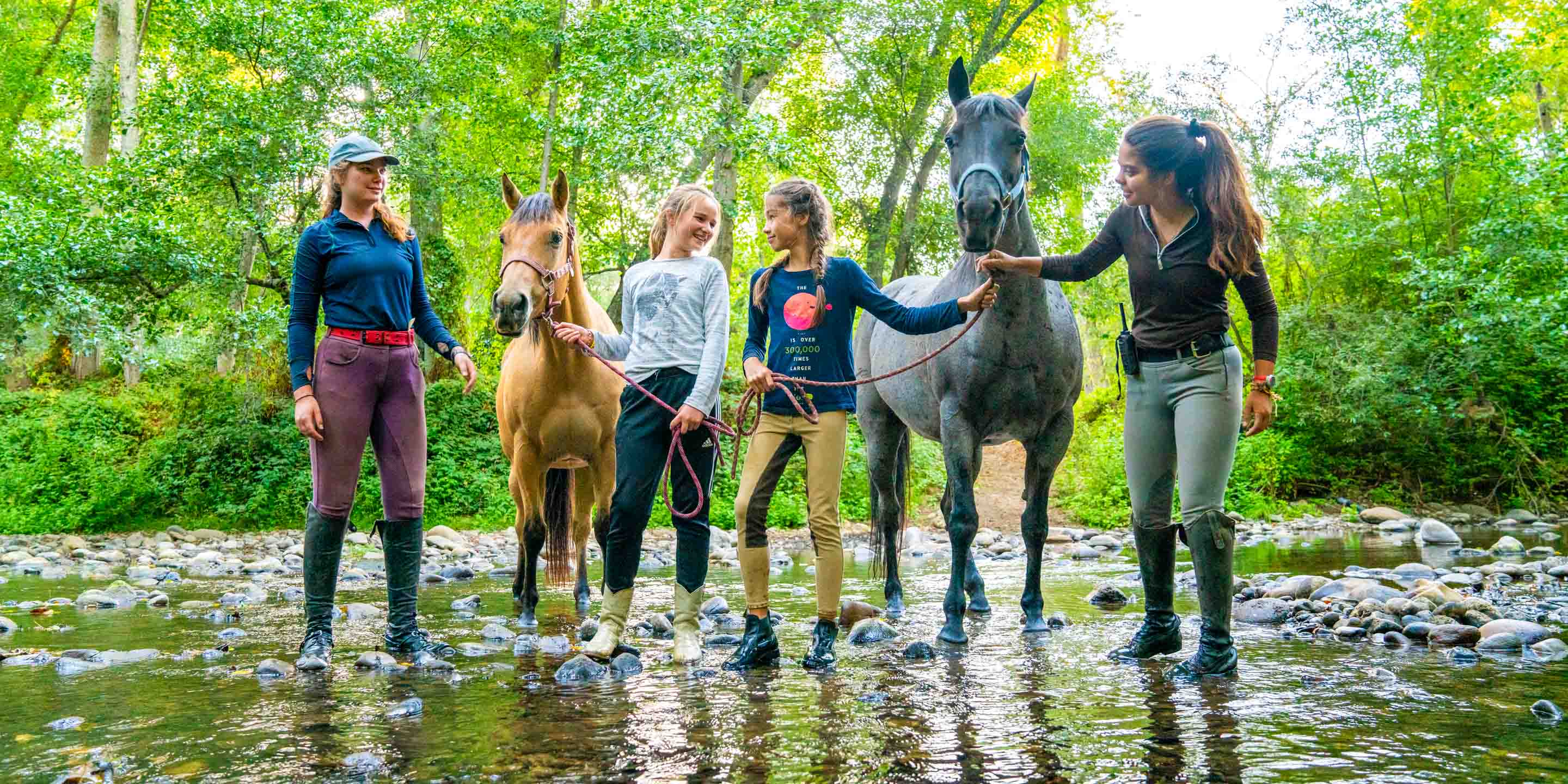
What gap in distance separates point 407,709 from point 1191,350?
10.1 ft

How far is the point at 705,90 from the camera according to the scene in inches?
576

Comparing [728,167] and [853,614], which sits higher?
[728,167]

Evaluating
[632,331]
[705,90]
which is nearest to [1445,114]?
[705,90]

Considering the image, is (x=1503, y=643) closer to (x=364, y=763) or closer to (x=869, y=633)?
(x=869, y=633)

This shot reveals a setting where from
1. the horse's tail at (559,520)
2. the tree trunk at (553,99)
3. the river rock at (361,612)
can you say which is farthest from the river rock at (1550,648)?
the tree trunk at (553,99)

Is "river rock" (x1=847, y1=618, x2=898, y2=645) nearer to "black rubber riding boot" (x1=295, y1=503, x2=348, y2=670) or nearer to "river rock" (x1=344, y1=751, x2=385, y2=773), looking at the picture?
"black rubber riding boot" (x1=295, y1=503, x2=348, y2=670)

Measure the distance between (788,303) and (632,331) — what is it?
2.34ft

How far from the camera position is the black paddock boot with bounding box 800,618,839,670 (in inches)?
160

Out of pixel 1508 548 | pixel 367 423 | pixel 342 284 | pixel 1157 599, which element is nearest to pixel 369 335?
pixel 342 284

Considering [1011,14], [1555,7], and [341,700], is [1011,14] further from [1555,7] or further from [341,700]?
[341,700]

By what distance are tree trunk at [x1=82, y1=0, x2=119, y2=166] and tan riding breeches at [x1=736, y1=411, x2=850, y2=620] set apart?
16.5 metres

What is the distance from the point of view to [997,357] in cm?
496

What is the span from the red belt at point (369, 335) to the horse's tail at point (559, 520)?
2211mm

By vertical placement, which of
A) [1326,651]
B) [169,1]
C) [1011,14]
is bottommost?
[1326,651]
